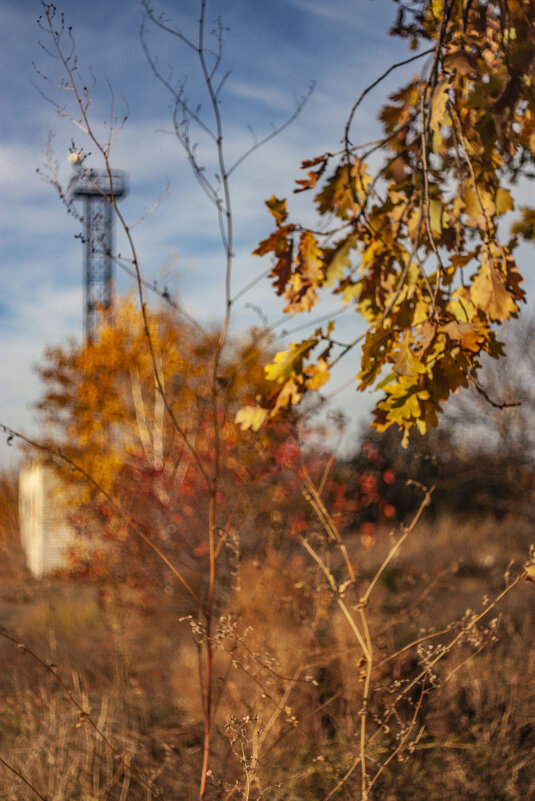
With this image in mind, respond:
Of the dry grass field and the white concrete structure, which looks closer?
the dry grass field

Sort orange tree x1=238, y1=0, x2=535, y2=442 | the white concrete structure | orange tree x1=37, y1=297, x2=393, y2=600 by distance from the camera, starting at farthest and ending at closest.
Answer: the white concrete structure
orange tree x1=37, y1=297, x2=393, y2=600
orange tree x1=238, y1=0, x2=535, y2=442

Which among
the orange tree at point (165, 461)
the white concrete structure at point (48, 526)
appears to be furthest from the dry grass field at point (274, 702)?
the white concrete structure at point (48, 526)

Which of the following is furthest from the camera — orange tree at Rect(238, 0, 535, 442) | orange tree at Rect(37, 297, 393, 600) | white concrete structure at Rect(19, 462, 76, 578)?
white concrete structure at Rect(19, 462, 76, 578)

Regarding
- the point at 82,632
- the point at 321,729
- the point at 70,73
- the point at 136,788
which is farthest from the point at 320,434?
the point at 70,73

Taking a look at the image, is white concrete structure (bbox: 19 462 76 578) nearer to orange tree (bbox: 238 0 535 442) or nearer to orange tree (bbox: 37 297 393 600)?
orange tree (bbox: 37 297 393 600)

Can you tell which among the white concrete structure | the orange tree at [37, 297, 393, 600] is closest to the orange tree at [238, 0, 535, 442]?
the orange tree at [37, 297, 393, 600]

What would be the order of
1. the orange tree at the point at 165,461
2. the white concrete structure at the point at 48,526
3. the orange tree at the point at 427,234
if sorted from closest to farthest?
the orange tree at the point at 427,234, the orange tree at the point at 165,461, the white concrete structure at the point at 48,526

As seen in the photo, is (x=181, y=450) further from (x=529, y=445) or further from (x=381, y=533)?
(x=529, y=445)

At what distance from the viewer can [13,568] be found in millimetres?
15797

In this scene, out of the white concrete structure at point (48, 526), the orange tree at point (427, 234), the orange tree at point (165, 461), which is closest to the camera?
the orange tree at point (427, 234)

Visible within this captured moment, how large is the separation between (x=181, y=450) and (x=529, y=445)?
5978mm

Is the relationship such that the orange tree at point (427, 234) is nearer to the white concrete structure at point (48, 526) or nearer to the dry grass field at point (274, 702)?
the dry grass field at point (274, 702)

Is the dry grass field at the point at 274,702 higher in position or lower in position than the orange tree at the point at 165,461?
lower

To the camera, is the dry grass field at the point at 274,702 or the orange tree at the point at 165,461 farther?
the orange tree at the point at 165,461
